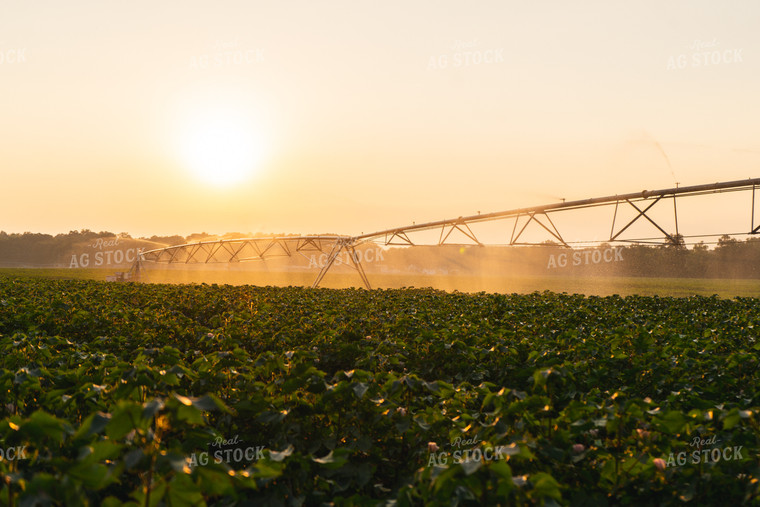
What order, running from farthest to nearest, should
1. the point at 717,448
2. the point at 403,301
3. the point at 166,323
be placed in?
the point at 403,301
the point at 166,323
the point at 717,448

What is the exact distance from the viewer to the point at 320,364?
655 cm

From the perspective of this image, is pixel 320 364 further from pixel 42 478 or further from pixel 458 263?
pixel 458 263

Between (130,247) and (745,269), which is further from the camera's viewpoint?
(130,247)

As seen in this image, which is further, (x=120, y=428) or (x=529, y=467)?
(x=529, y=467)

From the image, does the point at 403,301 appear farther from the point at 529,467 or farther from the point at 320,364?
the point at 529,467

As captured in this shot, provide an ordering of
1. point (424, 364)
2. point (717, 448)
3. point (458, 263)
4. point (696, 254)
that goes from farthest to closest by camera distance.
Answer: point (458, 263)
point (696, 254)
point (424, 364)
point (717, 448)

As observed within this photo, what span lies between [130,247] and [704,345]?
155233 mm

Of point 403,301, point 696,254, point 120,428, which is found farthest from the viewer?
point 696,254

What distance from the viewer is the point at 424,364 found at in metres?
6.16

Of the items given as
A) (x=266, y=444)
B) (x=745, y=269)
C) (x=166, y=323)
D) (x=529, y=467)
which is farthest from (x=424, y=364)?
(x=745, y=269)

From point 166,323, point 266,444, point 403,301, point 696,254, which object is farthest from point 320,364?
point 696,254

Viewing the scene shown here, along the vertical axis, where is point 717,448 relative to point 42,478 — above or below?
below

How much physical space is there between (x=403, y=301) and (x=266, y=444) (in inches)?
374

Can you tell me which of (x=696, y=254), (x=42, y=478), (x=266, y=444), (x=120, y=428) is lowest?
(x=266, y=444)
